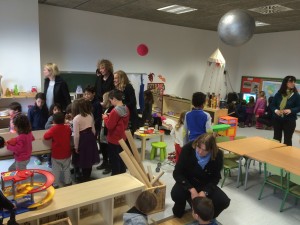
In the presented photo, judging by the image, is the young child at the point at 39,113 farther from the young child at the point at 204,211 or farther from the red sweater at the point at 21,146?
the young child at the point at 204,211

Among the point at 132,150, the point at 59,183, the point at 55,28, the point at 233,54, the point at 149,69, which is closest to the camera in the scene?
Result: the point at 132,150

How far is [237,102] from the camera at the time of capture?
786 centimetres

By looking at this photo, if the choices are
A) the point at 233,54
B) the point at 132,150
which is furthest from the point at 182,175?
the point at 233,54

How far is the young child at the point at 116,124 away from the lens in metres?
3.15

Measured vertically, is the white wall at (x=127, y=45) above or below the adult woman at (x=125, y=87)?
above

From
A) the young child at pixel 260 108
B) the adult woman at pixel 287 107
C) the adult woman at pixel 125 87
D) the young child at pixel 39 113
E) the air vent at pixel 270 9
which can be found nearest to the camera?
the adult woman at pixel 125 87

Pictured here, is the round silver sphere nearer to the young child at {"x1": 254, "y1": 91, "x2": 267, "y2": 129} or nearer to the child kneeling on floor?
the child kneeling on floor

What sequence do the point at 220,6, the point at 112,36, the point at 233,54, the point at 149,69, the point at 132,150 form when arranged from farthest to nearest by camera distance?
the point at 233,54 < the point at 149,69 < the point at 112,36 < the point at 220,6 < the point at 132,150

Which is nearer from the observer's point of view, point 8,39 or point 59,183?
point 59,183

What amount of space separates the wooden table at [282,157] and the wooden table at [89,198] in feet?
5.19

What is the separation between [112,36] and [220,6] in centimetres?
265

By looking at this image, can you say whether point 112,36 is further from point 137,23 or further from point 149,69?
point 149,69

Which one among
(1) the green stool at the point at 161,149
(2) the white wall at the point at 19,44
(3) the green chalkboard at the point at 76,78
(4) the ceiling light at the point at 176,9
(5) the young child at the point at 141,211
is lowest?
(1) the green stool at the point at 161,149

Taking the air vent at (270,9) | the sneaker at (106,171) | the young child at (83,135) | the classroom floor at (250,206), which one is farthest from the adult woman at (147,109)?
the air vent at (270,9)
